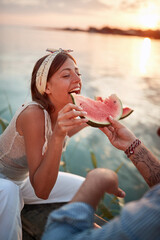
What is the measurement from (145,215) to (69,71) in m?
1.65

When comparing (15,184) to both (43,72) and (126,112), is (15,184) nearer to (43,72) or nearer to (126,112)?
(43,72)

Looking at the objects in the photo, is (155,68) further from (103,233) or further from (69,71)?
(103,233)

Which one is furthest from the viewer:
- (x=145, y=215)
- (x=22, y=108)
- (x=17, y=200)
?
(x=22, y=108)

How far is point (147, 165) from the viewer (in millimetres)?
1754

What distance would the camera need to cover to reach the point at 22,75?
6672 mm

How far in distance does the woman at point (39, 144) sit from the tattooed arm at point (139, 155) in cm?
43

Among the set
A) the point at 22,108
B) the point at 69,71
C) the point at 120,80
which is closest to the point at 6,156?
the point at 22,108

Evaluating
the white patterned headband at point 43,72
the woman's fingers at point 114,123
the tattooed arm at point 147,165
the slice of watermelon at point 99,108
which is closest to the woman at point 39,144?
the white patterned headband at point 43,72

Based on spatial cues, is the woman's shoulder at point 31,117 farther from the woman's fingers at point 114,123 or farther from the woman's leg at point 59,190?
the woman's leg at point 59,190

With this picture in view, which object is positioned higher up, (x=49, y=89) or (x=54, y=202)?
(x=49, y=89)

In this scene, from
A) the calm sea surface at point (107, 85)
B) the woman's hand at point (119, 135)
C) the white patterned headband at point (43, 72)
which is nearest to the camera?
the woman's hand at point (119, 135)

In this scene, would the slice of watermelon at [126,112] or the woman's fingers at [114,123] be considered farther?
the slice of watermelon at [126,112]

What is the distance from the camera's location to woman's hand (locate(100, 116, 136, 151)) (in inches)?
75.7

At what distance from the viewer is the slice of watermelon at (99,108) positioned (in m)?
2.02
